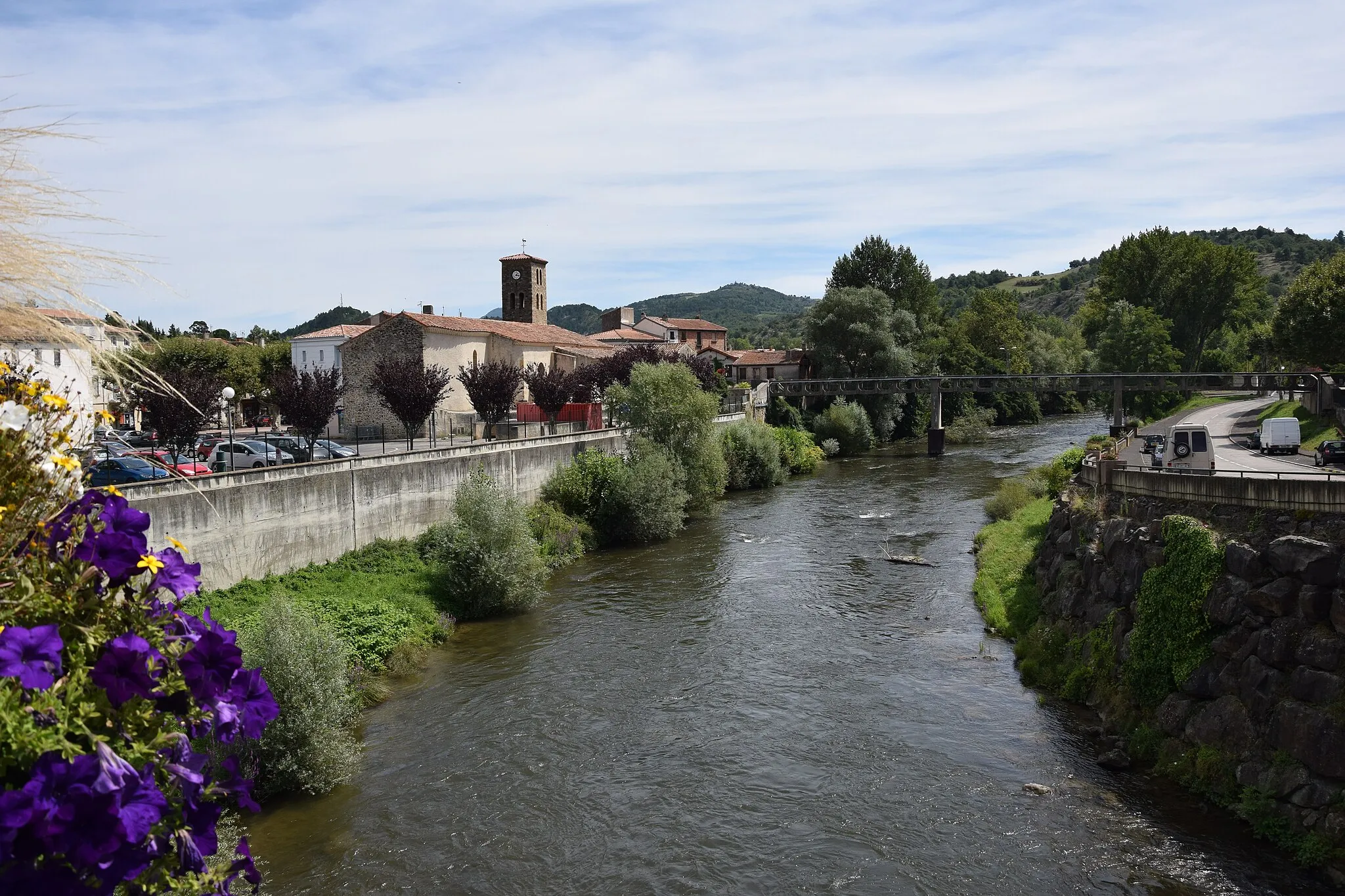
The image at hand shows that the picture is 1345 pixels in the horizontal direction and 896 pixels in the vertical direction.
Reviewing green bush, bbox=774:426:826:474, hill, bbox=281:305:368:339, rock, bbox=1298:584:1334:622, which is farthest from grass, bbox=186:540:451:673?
hill, bbox=281:305:368:339

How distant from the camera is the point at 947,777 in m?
15.0

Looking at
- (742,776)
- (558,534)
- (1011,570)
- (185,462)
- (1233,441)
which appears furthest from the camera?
(1233,441)

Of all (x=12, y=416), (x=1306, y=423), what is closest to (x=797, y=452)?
(x=1306, y=423)

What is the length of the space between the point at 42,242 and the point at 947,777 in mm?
14634

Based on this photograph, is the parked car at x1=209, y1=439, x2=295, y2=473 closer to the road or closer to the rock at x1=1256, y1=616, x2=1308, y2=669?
the road

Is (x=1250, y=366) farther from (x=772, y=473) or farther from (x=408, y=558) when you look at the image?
(x=408, y=558)

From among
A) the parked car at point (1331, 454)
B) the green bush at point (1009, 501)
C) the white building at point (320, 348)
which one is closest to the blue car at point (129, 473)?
the green bush at point (1009, 501)

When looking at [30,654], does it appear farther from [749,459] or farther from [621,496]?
[749,459]

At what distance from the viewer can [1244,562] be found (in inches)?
569

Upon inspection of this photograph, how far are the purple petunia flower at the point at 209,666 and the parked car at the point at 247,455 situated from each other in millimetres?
29079

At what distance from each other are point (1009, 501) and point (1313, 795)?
2300 centimetres

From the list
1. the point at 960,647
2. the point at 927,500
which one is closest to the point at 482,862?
the point at 960,647

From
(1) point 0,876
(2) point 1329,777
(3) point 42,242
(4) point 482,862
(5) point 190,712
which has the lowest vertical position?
(4) point 482,862

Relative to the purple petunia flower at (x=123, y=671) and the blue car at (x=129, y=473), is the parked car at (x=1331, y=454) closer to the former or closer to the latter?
the purple petunia flower at (x=123, y=671)
